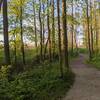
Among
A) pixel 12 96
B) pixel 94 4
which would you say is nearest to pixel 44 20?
pixel 94 4

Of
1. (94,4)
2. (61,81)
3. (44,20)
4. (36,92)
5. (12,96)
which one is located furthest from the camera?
(94,4)

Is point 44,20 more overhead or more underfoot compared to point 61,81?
more overhead

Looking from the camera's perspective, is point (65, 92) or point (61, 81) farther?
point (61, 81)

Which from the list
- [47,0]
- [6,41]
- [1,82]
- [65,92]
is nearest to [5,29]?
[6,41]

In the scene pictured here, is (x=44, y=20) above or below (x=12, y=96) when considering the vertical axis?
above

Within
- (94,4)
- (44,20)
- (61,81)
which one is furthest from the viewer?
(94,4)

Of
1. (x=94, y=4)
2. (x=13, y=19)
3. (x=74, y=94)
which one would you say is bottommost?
(x=74, y=94)

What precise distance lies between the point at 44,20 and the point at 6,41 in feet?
62.7

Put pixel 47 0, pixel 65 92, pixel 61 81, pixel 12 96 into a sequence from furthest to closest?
pixel 47 0, pixel 61 81, pixel 65 92, pixel 12 96

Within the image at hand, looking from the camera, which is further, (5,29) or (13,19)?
(13,19)

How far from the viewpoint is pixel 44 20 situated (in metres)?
35.2

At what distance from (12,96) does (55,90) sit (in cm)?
292

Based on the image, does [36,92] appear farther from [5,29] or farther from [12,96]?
[5,29]

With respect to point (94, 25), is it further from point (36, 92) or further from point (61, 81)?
point (36, 92)
